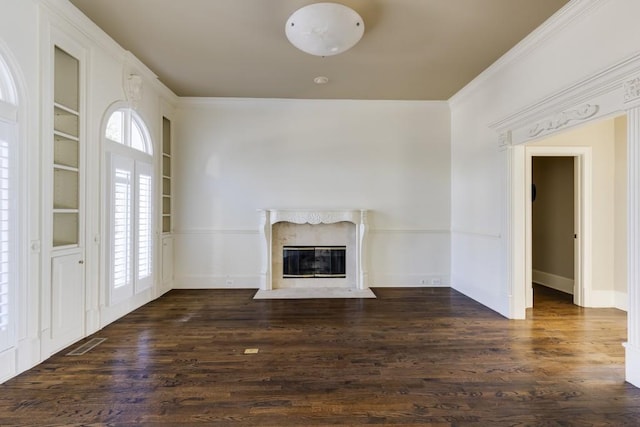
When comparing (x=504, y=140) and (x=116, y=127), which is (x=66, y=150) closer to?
(x=116, y=127)

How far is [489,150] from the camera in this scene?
163 inches

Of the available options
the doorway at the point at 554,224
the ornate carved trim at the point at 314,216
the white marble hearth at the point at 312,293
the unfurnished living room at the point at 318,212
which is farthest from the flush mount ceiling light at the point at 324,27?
the doorway at the point at 554,224

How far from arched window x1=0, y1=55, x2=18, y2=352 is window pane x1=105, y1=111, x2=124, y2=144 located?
1162mm

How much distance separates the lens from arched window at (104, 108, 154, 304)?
11.7ft

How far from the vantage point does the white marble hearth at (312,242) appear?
4984 millimetres

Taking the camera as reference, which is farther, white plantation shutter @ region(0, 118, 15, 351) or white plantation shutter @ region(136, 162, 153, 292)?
white plantation shutter @ region(136, 162, 153, 292)

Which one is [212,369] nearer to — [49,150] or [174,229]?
[49,150]

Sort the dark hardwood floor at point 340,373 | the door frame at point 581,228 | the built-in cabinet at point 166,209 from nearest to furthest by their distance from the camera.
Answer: the dark hardwood floor at point 340,373 → the door frame at point 581,228 → the built-in cabinet at point 166,209

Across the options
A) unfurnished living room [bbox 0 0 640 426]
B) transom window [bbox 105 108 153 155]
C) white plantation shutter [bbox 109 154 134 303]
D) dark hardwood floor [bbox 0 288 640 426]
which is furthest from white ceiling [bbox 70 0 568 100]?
dark hardwood floor [bbox 0 288 640 426]

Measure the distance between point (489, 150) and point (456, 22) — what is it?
5.86ft

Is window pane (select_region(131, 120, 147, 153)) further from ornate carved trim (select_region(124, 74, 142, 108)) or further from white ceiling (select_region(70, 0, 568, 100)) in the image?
white ceiling (select_region(70, 0, 568, 100))

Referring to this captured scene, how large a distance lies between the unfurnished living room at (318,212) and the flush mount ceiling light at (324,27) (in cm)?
2

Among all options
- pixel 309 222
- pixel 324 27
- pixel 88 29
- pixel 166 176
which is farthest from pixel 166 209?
pixel 324 27

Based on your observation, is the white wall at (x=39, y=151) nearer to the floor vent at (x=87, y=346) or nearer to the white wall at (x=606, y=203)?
the floor vent at (x=87, y=346)
